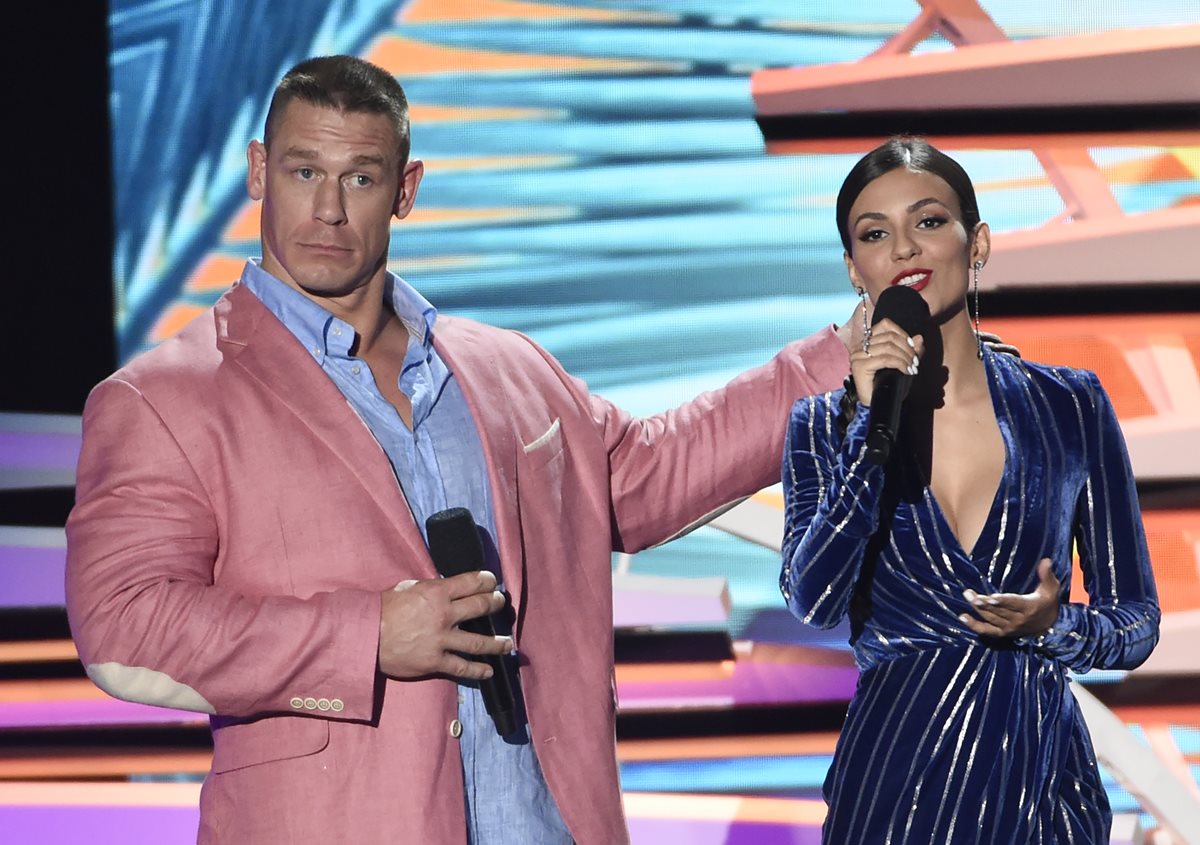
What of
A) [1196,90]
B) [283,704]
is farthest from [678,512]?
[1196,90]

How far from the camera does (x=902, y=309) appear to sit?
1.92 m

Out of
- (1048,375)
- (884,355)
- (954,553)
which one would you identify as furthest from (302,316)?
(1048,375)

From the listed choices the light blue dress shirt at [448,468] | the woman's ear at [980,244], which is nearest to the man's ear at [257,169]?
the light blue dress shirt at [448,468]

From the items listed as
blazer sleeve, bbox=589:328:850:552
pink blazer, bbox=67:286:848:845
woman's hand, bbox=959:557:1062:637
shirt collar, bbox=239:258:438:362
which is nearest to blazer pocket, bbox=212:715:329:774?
pink blazer, bbox=67:286:848:845

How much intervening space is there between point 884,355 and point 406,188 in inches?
31.5

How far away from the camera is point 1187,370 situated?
3.32 meters

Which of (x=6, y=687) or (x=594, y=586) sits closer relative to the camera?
(x=594, y=586)

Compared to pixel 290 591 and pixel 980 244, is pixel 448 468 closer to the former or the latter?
pixel 290 591

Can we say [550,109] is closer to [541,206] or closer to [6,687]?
[541,206]

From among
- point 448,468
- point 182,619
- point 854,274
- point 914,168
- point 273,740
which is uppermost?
point 914,168

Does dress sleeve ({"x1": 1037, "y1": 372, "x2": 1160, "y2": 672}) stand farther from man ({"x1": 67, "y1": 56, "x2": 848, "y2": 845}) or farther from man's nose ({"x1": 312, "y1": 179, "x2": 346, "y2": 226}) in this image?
man's nose ({"x1": 312, "y1": 179, "x2": 346, "y2": 226})

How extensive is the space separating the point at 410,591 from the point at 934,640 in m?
0.68

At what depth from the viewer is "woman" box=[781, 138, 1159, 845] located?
1883 millimetres

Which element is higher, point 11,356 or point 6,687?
point 11,356
